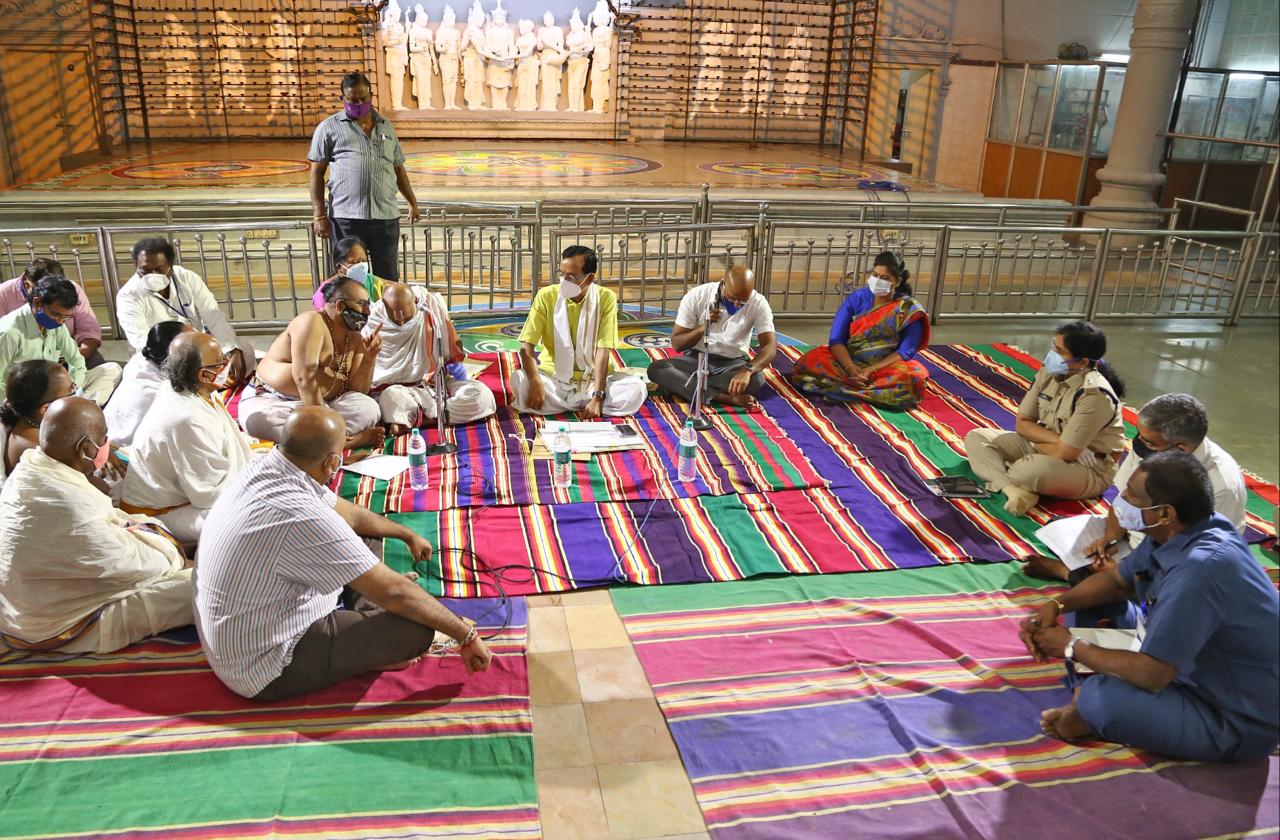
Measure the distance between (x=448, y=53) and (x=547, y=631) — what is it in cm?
1593

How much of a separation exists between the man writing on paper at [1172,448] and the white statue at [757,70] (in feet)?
51.4

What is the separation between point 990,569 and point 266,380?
3769mm

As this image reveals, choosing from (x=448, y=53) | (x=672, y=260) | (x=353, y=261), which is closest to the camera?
(x=353, y=261)

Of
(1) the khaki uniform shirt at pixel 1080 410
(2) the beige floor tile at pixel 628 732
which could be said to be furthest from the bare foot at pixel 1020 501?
(2) the beige floor tile at pixel 628 732

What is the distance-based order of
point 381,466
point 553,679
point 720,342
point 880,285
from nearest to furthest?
point 553,679
point 381,466
point 880,285
point 720,342

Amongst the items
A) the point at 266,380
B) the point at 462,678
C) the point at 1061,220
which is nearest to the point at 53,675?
the point at 462,678

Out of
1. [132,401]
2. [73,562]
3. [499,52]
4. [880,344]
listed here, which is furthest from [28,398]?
[499,52]

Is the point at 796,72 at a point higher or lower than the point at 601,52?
lower

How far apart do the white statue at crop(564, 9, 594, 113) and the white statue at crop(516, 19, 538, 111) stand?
0.66 m

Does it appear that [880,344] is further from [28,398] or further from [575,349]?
[28,398]

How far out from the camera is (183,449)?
3545 millimetres

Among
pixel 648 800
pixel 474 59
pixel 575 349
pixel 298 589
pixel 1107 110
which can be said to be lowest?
pixel 648 800

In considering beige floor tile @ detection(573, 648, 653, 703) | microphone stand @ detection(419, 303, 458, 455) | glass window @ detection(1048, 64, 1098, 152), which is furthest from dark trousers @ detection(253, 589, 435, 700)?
glass window @ detection(1048, 64, 1098, 152)

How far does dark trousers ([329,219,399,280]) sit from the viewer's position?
6289 mm
